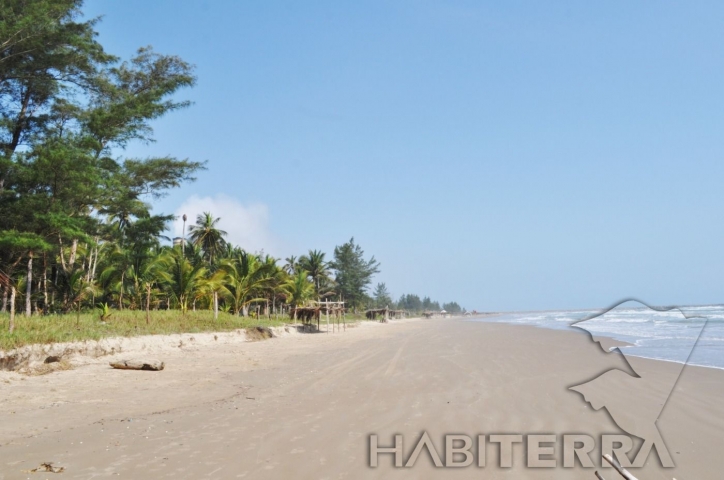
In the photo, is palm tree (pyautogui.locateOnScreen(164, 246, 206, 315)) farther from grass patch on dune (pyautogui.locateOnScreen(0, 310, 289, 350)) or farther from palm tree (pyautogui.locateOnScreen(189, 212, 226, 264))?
palm tree (pyautogui.locateOnScreen(189, 212, 226, 264))

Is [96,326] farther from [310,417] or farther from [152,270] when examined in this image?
[310,417]

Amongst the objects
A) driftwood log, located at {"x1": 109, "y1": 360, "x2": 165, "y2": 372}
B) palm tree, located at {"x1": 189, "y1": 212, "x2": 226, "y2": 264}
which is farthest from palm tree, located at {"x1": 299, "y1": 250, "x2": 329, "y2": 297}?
driftwood log, located at {"x1": 109, "y1": 360, "x2": 165, "y2": 372}

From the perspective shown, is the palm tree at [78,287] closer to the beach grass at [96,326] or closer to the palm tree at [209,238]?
the beach grass at [96,326]

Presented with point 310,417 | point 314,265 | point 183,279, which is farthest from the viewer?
point 314,265

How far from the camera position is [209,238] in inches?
1567

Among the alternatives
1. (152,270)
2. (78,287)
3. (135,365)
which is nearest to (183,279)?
(152,270)

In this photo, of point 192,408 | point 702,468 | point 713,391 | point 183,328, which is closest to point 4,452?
point 192,408

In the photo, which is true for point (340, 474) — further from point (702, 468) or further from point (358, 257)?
point (358, 257)

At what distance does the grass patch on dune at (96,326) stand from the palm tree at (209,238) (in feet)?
66.9

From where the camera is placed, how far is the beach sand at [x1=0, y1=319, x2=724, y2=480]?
13.4 ft

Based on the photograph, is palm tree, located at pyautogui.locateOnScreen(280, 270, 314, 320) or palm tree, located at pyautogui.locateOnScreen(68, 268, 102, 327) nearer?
palm tree, located at pyautogui.locateOnScreen(68, 268, 102, 327)

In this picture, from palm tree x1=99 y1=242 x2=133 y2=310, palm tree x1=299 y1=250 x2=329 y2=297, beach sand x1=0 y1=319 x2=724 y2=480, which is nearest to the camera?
beach sand x1=0 y1=319 x2=724 y2=480

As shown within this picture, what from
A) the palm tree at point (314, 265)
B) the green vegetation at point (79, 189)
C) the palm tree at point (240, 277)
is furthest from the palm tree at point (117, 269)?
the palm tree at point (314, 265)

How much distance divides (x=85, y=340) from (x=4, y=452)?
7.62 meters
